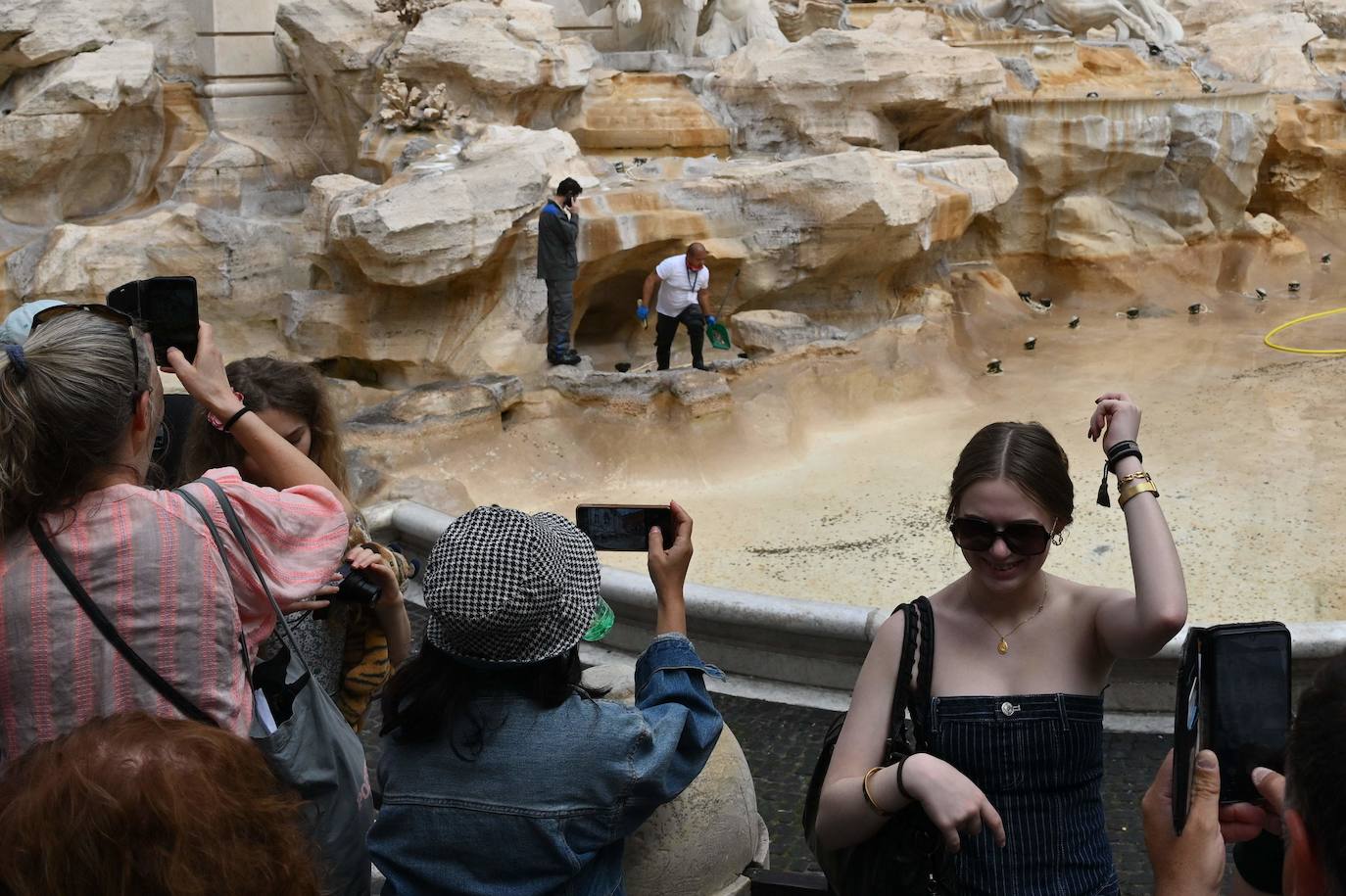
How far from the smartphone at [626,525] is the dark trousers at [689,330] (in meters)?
6.41

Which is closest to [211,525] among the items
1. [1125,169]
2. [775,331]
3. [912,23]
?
[775,331]

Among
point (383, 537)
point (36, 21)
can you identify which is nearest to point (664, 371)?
point (383, 537)

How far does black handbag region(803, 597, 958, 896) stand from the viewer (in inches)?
71.6

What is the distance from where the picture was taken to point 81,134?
34.3 ft

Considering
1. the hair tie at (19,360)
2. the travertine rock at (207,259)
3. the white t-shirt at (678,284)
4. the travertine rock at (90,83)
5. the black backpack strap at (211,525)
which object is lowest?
the travertine rock at (207,259)

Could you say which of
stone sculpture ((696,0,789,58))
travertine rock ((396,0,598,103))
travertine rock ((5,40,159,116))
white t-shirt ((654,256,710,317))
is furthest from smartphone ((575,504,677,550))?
stone sculpture ((696,0,789,58))

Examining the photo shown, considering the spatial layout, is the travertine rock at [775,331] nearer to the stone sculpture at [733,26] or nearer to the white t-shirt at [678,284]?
the white t-shirt at [678,284]

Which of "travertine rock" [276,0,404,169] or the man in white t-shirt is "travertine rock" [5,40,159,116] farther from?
the man in white t-shirt

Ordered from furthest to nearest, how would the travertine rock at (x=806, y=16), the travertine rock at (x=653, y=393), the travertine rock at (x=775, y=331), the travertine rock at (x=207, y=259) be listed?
the travertine rock at (x=806, y=16) < the travertine rock at (x=207, y=259) < the travertine rock at (x=775, y=331) < the travertine rock at (x=653, y=393)

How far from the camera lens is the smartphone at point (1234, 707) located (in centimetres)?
158

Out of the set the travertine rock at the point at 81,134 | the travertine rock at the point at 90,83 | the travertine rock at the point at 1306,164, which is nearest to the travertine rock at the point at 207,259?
→ the travertine rock at the point at 81,134

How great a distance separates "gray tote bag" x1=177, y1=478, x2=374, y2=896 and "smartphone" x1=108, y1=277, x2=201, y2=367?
0.52 meters

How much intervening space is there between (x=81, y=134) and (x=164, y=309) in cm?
929

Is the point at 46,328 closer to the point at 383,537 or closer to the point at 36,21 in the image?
the point at 383,537
